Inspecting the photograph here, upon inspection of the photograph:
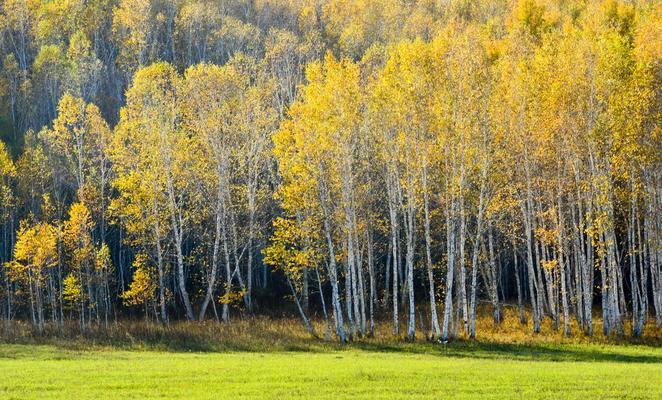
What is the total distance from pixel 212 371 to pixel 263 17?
80691 millimetres

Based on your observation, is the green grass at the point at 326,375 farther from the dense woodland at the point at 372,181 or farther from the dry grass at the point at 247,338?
the dense woodland at the point at 372,181

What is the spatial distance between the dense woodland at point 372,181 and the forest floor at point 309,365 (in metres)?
2.09

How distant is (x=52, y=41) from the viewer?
76.2 metres

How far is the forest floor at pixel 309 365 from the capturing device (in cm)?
1534

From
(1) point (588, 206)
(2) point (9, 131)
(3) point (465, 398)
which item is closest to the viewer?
(3) point (465, 398)

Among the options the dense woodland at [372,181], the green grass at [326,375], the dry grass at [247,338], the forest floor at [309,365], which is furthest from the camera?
the dense woodland at [372,181]

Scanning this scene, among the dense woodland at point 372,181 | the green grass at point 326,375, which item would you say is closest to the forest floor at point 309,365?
the green grass at point 326,375

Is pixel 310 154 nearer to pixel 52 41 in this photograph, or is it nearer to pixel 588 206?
pixel 588 206

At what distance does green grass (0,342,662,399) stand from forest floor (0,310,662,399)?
0.03 metres

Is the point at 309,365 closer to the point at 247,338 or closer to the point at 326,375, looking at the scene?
the point at 326,375

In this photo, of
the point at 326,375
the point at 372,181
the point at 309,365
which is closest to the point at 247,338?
the point at 309,365

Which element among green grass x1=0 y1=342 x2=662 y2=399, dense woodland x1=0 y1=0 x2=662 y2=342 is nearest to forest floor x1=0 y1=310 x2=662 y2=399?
green grass x1=0 y1=342 x2=662 y2=399

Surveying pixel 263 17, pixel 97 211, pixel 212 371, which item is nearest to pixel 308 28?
pixel 263 17

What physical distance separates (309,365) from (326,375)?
2.28 m
